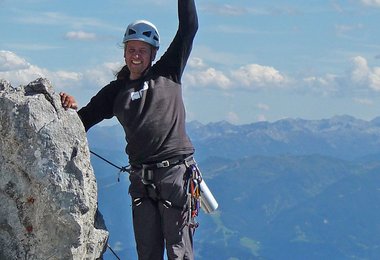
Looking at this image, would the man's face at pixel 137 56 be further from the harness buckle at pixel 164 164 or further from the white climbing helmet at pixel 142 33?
the harness buckle at pixel 164 164

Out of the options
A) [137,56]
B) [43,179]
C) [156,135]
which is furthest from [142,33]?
[43,179]

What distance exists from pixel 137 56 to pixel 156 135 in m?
1.10

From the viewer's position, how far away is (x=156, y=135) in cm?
958

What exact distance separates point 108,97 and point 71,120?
633 mm

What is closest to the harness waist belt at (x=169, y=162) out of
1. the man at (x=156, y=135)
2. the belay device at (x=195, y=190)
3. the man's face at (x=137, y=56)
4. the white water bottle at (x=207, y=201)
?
the man at (x=156, y=135)

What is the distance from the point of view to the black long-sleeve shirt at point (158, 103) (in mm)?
9617

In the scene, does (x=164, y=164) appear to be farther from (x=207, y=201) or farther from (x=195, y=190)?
(x=207, y=201)

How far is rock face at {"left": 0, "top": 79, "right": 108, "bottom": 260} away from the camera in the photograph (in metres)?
9.42

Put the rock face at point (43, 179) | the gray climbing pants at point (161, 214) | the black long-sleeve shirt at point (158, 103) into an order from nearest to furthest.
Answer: the rock face at point (43, 179)
the black long-sleeve shirt at point (158, 103)
the gray climbing pants at point (161, 214)

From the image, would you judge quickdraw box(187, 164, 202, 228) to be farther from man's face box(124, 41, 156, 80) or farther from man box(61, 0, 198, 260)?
man's face box(124, 41, 156, 80)

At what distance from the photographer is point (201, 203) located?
10.7m

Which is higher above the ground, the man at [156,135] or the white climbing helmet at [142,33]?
the white climbing helmet at [142,33]

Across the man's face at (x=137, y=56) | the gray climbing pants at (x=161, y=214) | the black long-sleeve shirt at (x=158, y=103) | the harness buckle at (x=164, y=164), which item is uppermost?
the man's face at (x=137, y=56)

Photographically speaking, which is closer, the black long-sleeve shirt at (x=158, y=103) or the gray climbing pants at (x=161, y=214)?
the black long-sleeve shirt at (x=158, y=103)
